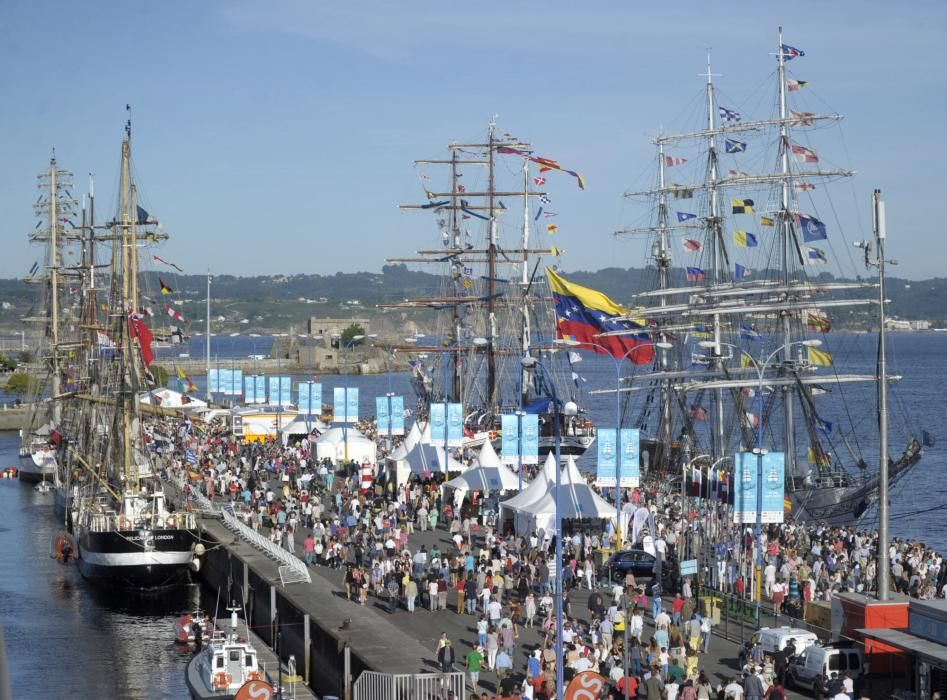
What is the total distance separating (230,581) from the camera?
37.0 metres

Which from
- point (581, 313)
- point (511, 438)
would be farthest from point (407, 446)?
point (511, 438)

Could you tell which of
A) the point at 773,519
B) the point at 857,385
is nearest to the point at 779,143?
the point at 773,519

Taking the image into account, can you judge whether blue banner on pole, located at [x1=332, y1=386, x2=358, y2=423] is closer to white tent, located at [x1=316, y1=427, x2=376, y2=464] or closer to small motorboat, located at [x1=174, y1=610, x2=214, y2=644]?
white tent, located at [x1=316, y1=427, x2=376, y2=464]

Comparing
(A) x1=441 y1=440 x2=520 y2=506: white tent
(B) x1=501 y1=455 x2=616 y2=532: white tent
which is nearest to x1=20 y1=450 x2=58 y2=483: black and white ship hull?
(A) x1=441 y1=440 x2=520 y2=506: white tent

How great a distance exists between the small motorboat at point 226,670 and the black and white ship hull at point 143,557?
14282 millimetres

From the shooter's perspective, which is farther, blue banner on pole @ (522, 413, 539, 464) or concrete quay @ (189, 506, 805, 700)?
blue banner on pole @ (522, 413, 539, 464)

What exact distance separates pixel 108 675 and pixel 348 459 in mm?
23679

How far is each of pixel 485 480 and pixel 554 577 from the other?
46.1 feet

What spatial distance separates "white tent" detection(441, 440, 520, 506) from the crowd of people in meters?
0.82

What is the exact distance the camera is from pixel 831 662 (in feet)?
66.8

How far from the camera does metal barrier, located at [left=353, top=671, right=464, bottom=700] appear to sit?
21.3 m

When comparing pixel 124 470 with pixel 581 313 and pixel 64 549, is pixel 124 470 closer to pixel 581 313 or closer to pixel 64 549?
pixel 64 549

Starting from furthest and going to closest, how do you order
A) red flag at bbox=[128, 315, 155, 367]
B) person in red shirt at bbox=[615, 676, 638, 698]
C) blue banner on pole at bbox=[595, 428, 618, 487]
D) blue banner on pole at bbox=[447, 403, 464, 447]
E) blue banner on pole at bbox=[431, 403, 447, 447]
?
red flag at bbox=[128, 315, 155, 367], blue banner on pole at bbox=[431, 403, 447, 447], blue banner on pole at bbox=[447, 403, 464, 447], blue banner on pole at bbox=[595, 428, 618, 487], person in red shirt at bbox=[615, 676, 638, 698]

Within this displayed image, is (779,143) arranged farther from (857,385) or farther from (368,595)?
(857,385)
